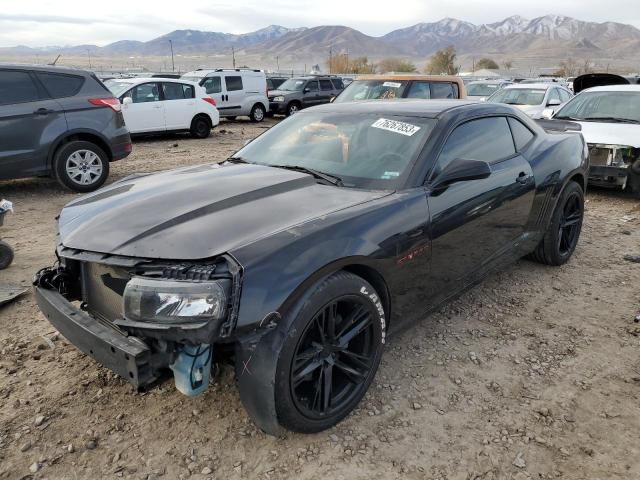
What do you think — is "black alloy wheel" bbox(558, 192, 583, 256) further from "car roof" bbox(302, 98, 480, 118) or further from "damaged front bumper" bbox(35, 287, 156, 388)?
"damaged front bumper" bbox(35, 287, 156, 388)

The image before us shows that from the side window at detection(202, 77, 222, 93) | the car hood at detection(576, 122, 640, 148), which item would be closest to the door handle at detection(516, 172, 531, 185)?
the car hood at detection(576, 122, 640, 148)

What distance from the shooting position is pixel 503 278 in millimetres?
4391

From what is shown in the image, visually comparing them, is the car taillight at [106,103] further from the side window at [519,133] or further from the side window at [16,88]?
the side window at [519,133]

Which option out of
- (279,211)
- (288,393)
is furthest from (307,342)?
(279,211)

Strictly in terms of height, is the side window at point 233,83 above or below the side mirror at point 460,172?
above

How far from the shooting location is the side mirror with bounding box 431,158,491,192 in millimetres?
2934

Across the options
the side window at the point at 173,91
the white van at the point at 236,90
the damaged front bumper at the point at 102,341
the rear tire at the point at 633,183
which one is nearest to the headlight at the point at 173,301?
the damaged front bumper at the point at 102,341

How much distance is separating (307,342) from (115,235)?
1.05 m

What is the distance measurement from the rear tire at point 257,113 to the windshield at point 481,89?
6985 millimetres

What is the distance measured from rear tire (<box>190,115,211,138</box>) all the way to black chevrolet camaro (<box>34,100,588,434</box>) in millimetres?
9792

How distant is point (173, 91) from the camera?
12.5 meters

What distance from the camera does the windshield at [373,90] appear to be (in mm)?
9383

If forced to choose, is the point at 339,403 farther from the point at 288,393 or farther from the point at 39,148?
the point at 39,148

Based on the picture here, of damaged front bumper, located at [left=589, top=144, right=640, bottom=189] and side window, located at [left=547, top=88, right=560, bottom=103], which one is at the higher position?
side window, located at [left=547, top=88, right=560, bottom=103]
